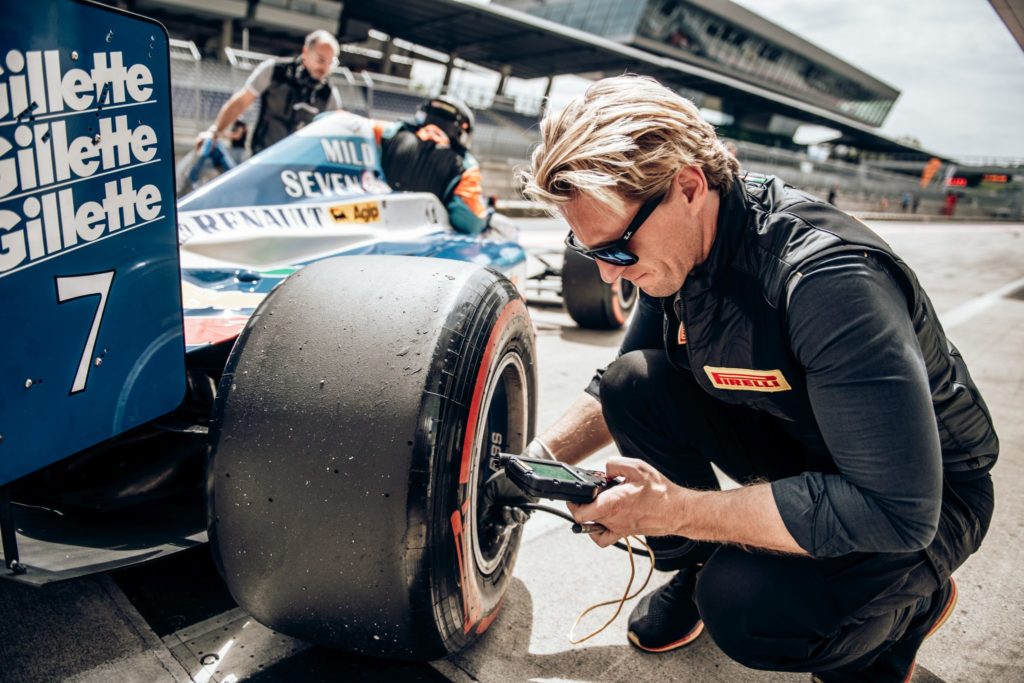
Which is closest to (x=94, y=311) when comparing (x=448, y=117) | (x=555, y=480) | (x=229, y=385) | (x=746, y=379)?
(x=229, y=385)

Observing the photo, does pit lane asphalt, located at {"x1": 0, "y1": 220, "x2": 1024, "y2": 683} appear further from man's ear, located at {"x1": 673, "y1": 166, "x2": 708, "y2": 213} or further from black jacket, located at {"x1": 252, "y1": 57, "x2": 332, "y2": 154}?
black jacket, located at {"x1": 252, "y1": 57, "x2": 332, "y2": 154}

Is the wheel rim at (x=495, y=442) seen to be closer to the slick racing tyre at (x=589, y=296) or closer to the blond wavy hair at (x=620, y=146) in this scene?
the blond wavy hair at (x=620, y=146)

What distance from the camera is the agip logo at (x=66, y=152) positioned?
1.10 m

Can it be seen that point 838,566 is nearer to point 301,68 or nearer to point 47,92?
point 47,92

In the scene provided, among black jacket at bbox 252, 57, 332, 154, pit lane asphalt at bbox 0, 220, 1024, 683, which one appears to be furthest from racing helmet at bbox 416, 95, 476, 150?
pit lane asphalt at bbox 0, 220, 1024, 683

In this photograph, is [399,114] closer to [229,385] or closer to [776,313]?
[229,385]

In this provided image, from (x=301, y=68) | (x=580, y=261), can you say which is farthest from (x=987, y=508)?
(x=301, y=68)

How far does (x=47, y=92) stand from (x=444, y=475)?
884 mm

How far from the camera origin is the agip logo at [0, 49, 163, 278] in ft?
3.60

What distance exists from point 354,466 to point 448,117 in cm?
304

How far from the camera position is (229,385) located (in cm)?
132

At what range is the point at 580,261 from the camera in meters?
4.86

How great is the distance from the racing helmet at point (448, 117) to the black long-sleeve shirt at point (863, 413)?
9.70ft

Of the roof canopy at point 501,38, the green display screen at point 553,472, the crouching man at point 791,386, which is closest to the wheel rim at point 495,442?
the green display screen at point 553,472
